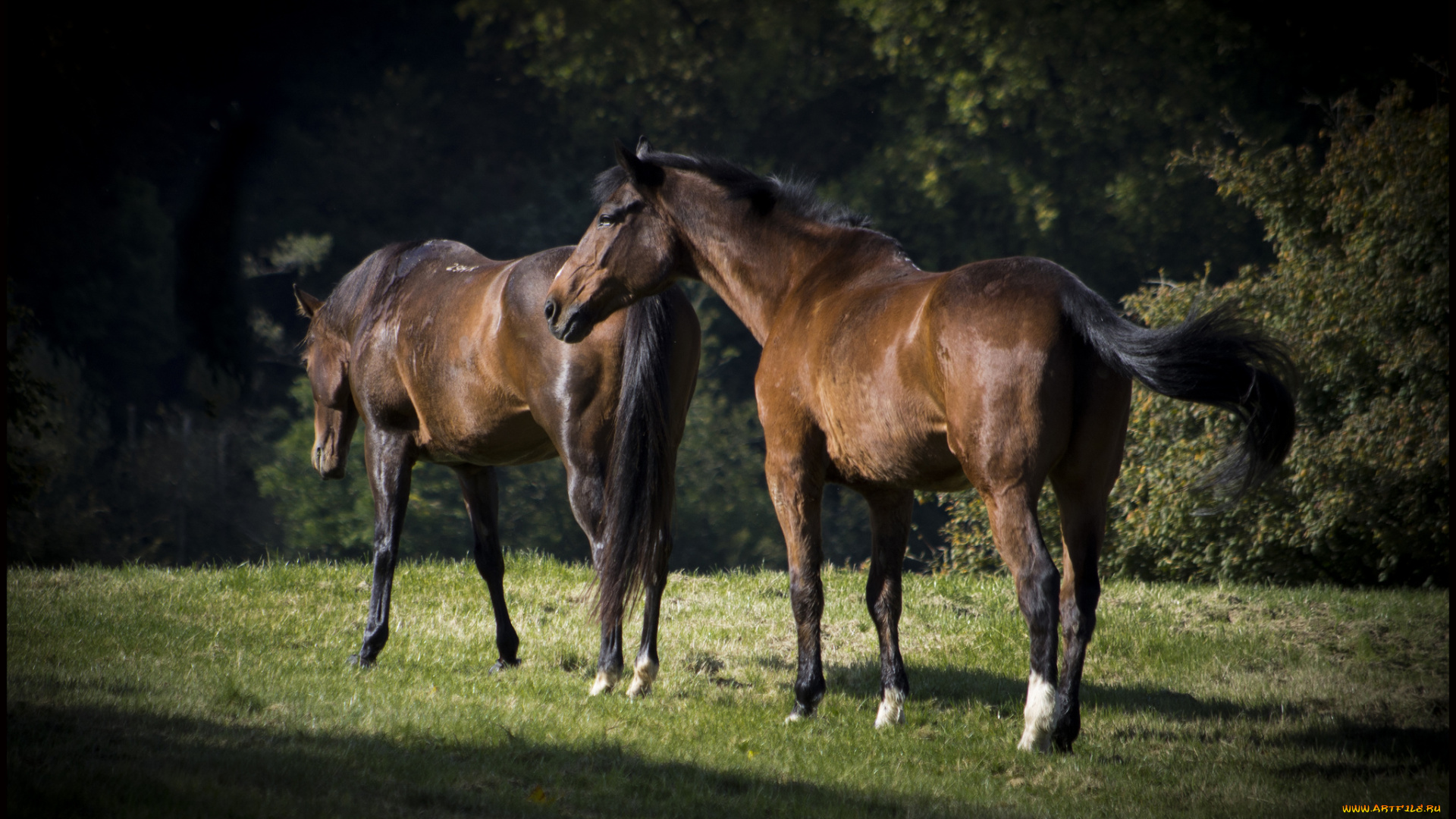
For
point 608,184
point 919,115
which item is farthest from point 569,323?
point 919,115

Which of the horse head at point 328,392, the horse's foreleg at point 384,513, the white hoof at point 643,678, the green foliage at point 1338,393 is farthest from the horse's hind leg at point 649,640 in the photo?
the green foliage at point 1338,393

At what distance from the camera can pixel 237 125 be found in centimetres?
1973

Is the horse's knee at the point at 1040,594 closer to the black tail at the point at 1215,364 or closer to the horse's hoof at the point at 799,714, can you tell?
the black tail at the point at 1215,364

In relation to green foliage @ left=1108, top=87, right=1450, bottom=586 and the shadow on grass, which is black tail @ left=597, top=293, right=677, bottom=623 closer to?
the shadow on grass

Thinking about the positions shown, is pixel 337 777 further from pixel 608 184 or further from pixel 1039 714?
pixel 608 184

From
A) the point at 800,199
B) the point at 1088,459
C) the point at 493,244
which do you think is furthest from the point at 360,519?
the point at 1088,459

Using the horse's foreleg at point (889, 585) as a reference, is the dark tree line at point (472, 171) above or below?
above

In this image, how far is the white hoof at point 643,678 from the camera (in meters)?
5.02

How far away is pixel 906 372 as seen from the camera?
416 centimetres

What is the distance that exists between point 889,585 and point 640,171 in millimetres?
2298

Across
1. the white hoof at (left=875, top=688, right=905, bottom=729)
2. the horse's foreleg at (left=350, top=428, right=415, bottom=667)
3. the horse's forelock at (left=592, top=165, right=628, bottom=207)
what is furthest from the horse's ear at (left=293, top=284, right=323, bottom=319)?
the white hoof at (left=875, top=688, right=905, bottom=729)

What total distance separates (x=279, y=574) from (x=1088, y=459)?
6200 millimetres

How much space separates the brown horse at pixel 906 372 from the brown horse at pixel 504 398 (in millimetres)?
284

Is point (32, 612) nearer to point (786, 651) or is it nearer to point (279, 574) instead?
point (279, 574)
